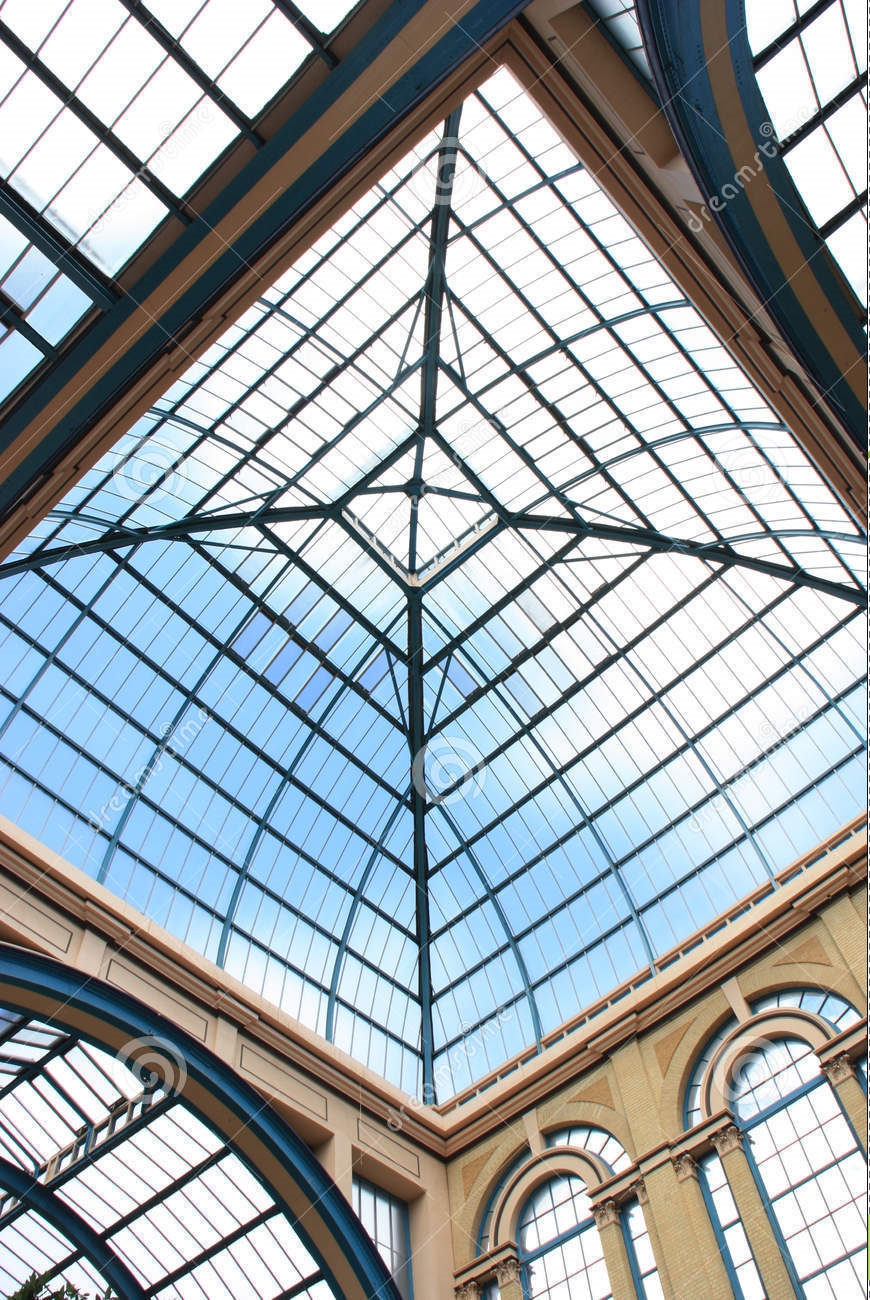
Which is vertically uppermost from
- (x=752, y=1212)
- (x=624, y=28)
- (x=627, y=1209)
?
(x=624, y=28)

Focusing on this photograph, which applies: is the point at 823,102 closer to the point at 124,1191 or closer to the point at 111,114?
the point at 111,114

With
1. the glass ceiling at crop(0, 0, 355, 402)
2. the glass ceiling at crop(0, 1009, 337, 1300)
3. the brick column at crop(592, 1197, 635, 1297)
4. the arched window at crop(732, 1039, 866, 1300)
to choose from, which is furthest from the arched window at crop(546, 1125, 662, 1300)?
the glass ceiling at crop(0, 0, 355, 402)

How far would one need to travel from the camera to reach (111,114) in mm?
14539

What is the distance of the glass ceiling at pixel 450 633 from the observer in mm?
23141

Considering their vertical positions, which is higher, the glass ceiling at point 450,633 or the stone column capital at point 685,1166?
the glass ceiling at point 450,633

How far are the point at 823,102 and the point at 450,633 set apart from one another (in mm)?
17809

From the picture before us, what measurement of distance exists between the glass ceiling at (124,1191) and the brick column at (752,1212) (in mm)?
9124

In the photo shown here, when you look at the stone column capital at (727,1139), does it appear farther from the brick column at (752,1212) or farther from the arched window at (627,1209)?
the arched window at (627,1209)

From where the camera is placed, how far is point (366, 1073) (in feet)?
89.1

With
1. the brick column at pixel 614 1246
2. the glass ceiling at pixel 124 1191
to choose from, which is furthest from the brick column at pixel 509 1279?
the glass ceiling at pixel 124 1191

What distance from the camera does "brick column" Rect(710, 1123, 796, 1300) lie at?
789 inches

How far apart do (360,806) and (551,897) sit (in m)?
5.78

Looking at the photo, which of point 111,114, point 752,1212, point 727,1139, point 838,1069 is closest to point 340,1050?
point 727,1139

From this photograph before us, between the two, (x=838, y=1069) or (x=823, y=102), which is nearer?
(x=823, y=102)
